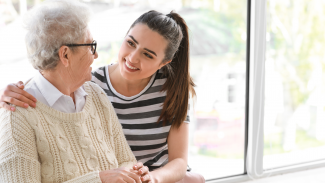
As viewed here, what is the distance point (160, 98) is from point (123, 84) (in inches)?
8.5

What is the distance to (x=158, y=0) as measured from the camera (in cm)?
210

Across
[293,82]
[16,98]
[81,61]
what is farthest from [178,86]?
[293,82]

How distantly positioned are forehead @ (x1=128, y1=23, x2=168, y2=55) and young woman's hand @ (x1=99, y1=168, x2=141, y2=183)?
1.97 ft

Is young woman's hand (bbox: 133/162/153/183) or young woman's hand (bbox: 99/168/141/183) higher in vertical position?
young woman's hand (bbox: 99/168/141/183)

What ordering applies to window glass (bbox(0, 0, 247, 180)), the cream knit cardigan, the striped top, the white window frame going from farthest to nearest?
the white window frame, window glass (bbox(0, 0, 247, 180)), the striped top, the cream knit cardigan

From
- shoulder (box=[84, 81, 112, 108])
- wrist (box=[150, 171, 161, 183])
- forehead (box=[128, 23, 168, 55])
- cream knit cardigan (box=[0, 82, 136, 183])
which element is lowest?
wrist (box=[150, 171, 161, 183])

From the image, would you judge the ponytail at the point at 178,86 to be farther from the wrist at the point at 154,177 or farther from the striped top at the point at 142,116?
the wrist at the point at 154,177

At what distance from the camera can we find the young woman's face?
154 cm

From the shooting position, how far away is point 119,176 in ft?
4.15

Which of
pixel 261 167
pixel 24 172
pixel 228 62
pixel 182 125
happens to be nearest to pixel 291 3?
pixel 228 62

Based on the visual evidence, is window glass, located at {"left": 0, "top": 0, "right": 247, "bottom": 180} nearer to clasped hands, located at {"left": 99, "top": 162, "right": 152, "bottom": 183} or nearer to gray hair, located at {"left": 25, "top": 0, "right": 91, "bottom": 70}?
gray hair, located at {"left": 25, "top": 0, "right": 91, "bottom": 70}

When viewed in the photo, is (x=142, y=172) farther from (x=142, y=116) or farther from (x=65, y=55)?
(x=65, y=55)

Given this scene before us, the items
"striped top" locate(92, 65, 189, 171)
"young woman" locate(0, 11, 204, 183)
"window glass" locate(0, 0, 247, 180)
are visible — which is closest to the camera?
"young woman" locate(0, 11, 204, 183)

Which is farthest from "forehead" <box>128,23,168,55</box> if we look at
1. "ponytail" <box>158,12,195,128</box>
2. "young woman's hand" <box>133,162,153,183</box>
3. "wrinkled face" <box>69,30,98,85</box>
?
"young woman's hand" <box>133,162,153,183</box>
